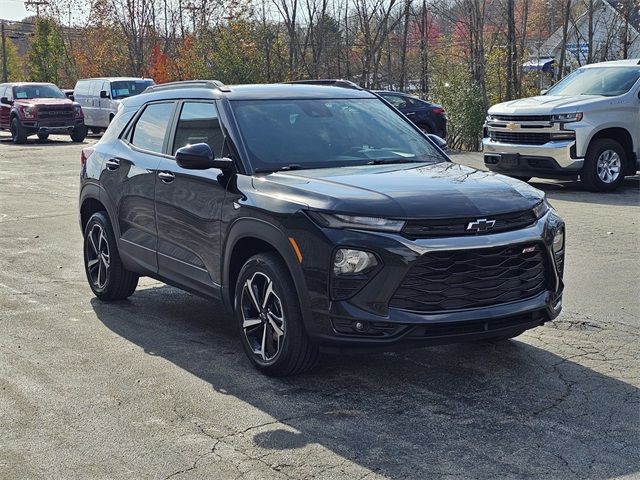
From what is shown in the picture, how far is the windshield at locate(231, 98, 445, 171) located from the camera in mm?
6152

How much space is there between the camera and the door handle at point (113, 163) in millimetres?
7503

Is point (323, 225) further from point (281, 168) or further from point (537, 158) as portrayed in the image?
point (537, 158)

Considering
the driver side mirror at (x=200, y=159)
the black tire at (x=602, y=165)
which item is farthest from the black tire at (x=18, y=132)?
the driver side mirror at (x=200, y=159)

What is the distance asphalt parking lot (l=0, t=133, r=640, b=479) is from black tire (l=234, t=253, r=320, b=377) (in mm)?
134

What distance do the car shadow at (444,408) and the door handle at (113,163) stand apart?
1482 millimetres

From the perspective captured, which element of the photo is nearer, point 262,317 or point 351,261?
point 351,261

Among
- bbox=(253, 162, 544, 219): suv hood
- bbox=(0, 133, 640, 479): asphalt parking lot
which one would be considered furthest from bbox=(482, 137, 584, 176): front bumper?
bbox=(253, 162, 544, 219): suv hood

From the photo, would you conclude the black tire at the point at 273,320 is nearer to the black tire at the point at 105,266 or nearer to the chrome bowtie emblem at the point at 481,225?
the chrome bowtie emblem at the point at 481,225

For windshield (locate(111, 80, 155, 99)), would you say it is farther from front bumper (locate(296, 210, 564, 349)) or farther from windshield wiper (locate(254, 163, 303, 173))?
front bumper (locate(296, 210, 564, 349))

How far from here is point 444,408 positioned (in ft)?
16.7

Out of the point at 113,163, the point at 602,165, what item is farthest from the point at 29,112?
the point at 113,163

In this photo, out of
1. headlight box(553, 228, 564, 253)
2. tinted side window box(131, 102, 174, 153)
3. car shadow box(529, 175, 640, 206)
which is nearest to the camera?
headlight box(553, 228, 564, 253)

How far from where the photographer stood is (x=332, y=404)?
5.21 metres

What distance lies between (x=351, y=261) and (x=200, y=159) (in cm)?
138
